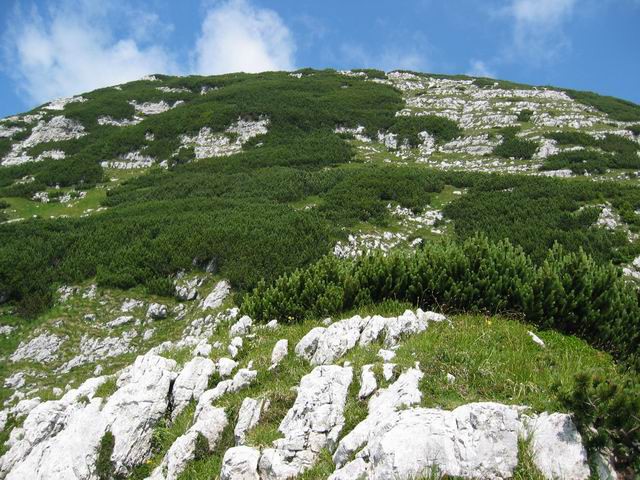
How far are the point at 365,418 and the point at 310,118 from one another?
47.2 m

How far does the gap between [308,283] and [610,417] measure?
6.66 meters

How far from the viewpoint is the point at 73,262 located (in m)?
19.3

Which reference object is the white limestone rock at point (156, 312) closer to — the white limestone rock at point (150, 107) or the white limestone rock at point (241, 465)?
the white limestone rock at point (241, 465)

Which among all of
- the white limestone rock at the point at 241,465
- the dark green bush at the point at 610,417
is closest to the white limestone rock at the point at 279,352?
the white limestone rock at the point at 241,465

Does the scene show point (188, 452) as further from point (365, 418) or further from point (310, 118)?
point (310, 118)

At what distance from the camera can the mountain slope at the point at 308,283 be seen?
17.2 feet

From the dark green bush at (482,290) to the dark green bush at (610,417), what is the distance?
2943mm

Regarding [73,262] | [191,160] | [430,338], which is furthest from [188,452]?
[191,160]

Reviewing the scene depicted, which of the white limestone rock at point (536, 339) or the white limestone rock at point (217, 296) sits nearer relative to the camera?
the white limestone rock at point (536, 339)

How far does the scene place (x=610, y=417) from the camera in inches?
153

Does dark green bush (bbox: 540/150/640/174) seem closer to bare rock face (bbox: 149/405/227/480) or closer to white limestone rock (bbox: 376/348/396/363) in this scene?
white limestone rock (bbox: 376/348/396/363)

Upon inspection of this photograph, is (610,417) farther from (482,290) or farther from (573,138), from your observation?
(573,138)

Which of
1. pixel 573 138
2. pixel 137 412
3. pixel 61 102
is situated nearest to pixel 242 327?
pixel 137 412

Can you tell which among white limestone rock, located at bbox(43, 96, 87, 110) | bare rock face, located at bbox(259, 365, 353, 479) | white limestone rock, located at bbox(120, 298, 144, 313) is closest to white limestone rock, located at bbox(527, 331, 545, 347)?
bare rock face, located at bbox(259, 365, 353, 479)
